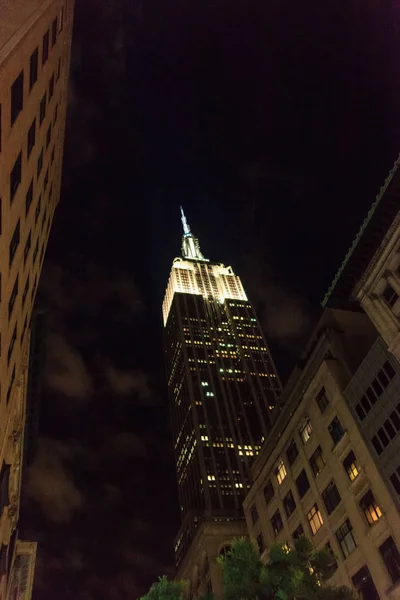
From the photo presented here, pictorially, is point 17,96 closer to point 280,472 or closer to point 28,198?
point 28,198

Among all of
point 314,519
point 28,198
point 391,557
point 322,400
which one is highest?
point 28,198

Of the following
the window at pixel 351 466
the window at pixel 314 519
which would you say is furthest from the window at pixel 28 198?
the window at pixel 314 519

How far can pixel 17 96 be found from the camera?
985 inches

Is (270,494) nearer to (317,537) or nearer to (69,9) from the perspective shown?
(317,537)

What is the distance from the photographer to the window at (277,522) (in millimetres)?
49656

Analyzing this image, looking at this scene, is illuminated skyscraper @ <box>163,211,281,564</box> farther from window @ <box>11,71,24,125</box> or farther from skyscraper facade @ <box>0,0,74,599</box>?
window @ <box>11,71,24,125</box>

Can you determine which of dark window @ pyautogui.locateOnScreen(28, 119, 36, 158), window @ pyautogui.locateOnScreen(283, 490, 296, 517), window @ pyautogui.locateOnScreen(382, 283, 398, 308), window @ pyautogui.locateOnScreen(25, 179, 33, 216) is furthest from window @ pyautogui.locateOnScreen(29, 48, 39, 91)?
window @ pyautogui.locateOnScreen(283, 490, 296, 517)

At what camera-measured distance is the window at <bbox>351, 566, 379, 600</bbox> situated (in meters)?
34.7

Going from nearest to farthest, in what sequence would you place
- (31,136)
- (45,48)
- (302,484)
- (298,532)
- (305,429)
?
(45,48), (31,136), (298,532), (302,484), (305,429)

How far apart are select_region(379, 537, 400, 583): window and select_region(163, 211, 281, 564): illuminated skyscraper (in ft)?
265

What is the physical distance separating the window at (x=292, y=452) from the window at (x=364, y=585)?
13.6 metres

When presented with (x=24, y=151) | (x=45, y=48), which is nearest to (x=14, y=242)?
(x=24, y=151)

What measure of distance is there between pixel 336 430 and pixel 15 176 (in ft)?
110

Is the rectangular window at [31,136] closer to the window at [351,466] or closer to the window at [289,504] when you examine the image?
the window at [351,466]
